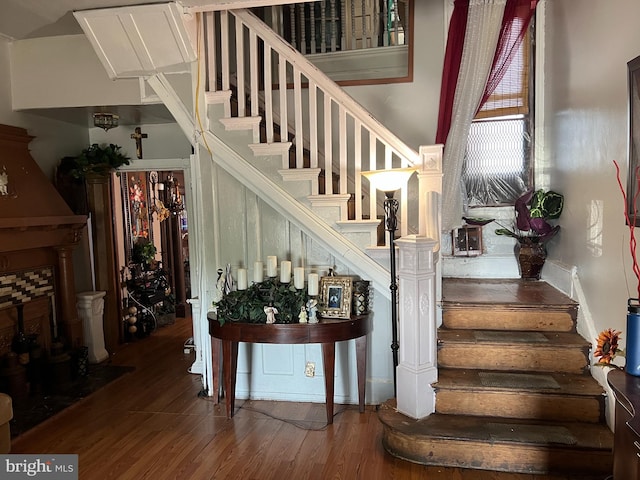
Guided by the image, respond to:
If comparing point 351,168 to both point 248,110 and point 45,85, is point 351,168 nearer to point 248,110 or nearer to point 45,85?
point 248,110

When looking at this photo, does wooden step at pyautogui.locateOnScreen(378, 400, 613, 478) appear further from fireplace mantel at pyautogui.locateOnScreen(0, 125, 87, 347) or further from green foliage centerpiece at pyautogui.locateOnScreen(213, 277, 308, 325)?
fireplace mantel at pyautogui.locateOnScreen(0, 125, 87, 347)

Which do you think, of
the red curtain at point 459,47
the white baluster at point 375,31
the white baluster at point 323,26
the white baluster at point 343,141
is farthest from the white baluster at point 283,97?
the white baluster at point 375,31

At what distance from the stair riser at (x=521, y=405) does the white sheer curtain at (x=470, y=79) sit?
1.15 meters

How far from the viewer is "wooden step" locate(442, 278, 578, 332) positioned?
300 centimetres

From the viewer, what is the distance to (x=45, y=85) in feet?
12.2

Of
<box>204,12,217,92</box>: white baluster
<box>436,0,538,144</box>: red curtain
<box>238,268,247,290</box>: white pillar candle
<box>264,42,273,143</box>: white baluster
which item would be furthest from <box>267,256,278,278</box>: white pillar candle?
<box>436,0,538,144</box>: red curtain

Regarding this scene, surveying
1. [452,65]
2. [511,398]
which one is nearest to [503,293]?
[511,398]

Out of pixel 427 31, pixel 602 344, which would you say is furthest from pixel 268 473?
pixel 427 31

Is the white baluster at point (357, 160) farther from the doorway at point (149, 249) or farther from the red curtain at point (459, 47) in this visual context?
the doorway at point (149, 249)

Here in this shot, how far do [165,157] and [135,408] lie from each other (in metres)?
2.35

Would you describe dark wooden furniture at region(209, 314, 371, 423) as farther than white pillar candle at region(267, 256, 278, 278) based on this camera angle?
No

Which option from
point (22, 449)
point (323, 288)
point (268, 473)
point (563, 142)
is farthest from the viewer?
point (563, 142)

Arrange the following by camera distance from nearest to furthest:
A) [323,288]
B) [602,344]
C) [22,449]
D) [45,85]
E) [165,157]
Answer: [602,344] < [22,449] < [323,288] < [45,85] < [165,157]

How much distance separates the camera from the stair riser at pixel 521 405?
2.60 metres
